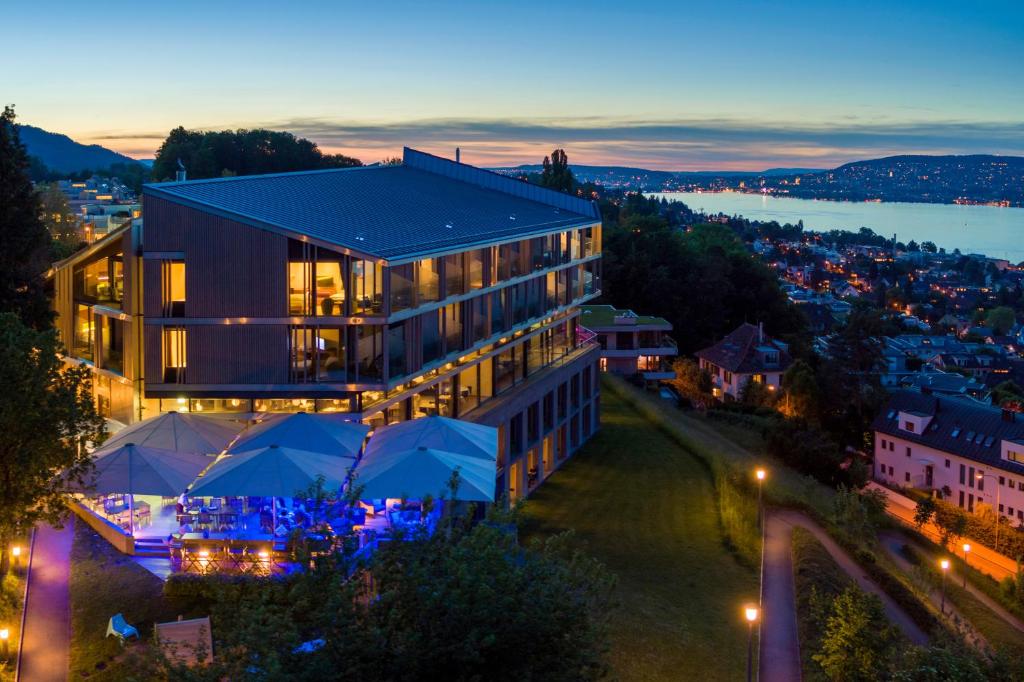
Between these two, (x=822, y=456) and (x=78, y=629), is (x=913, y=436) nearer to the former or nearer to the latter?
(x=822, y=456)

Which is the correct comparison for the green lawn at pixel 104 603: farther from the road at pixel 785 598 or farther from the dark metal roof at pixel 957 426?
the dark metal roof at pixel 957 426

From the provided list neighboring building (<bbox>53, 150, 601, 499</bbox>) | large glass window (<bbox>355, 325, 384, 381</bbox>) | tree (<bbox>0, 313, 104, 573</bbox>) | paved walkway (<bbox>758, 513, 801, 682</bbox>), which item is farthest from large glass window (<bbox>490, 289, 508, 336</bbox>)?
tree (<bbox>0, 313, 104, 573</bbox>)

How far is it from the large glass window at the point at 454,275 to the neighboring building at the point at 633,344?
3404 centimetres

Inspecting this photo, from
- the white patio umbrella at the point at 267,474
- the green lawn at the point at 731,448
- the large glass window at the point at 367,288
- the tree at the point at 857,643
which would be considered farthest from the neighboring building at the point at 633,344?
the tree at the point at 857,643

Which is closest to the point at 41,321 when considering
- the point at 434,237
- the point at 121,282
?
the point at 121,282

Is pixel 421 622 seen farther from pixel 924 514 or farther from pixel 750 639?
pixel 924 514

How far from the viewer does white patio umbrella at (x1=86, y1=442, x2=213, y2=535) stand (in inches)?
819

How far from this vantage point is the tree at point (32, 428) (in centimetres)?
1792

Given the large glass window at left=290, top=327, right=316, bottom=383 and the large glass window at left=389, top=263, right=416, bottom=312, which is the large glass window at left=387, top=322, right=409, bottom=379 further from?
the large glass window at left=290, top=327, right=316, bottom=383

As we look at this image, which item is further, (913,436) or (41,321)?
(913,436)

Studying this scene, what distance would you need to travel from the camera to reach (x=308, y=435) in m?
23.1

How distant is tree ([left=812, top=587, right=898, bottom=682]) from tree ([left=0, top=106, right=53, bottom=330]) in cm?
2362

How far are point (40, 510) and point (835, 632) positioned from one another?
49.9ft

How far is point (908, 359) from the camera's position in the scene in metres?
106
